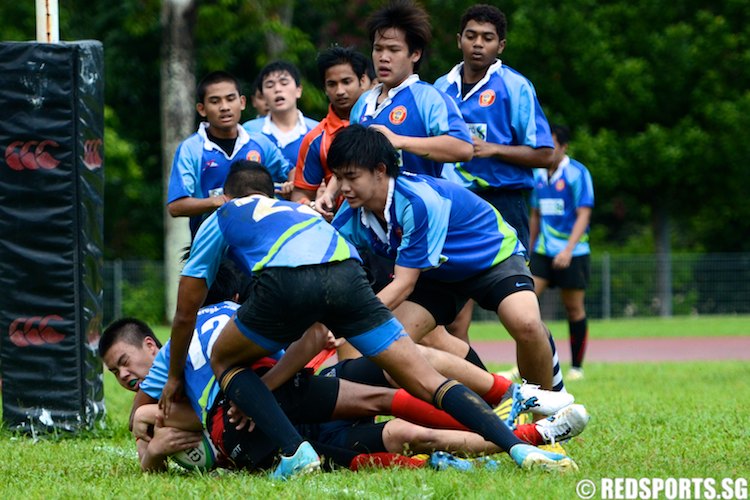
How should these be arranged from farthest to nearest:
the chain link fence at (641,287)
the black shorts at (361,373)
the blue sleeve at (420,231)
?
the chain link fence at (641,287)
the black shorts at (361,373)
the blue sleeve at (420,231)

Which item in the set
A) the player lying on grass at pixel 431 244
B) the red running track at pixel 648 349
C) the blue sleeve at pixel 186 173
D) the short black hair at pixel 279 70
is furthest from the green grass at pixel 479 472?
the red running track at pixel 648 349

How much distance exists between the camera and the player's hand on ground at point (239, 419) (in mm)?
5555

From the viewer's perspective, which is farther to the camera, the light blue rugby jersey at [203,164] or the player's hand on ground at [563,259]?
the player's hand on ground at [563,259]

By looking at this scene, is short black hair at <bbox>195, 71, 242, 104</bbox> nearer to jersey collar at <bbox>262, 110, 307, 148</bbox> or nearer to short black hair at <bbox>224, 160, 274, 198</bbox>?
jersey collar at <bbox>262, 110, 307, 148</bbox>

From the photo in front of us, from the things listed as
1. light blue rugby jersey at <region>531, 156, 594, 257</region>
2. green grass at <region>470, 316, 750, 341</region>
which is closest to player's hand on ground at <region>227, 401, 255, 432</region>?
light blue rugby jersey at <region>531, 156, 594, 257</region>

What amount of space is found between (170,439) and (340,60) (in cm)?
304

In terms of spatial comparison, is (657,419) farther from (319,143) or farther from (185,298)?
(185,298)

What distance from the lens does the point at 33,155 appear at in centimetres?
777

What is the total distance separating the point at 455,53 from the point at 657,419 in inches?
827

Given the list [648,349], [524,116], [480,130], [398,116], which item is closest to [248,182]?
[398,116]

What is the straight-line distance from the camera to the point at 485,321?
24.7m

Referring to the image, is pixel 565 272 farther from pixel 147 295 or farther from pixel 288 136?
pixel 147 295

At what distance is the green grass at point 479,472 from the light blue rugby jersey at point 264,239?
0.94 m

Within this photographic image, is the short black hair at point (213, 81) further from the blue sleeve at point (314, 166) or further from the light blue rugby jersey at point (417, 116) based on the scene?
the light blue rugby jersey at point (417, 116)
